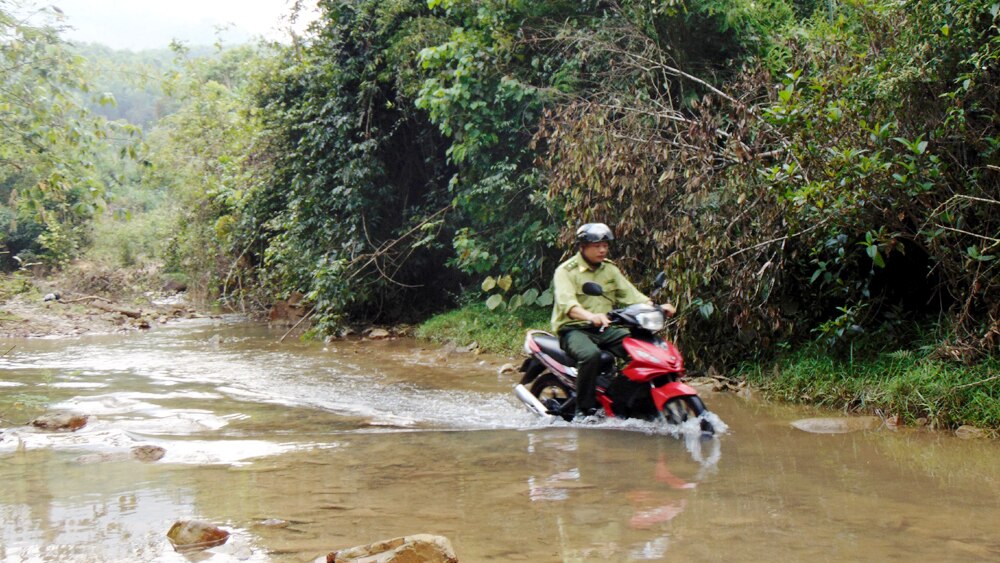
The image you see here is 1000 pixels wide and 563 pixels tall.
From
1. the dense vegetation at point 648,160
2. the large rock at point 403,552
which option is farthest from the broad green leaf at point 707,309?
the large rock at point 403,552

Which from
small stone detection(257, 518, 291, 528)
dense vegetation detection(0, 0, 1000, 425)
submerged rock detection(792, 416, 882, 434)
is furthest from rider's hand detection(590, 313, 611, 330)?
small stone detection(257, 518, 291, 528)

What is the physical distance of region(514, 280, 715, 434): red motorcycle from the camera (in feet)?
20.1

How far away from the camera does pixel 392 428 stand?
270 inches

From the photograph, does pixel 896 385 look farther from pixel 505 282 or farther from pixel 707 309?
pixel 505 282

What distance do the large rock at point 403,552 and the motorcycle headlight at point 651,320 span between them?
129 inches

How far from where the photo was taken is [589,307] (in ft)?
22.3

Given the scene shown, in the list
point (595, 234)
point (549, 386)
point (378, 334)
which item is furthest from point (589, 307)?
point (378, 334)

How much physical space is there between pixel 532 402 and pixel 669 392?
56.3 inches

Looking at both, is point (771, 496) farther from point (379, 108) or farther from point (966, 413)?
point (379, 108)

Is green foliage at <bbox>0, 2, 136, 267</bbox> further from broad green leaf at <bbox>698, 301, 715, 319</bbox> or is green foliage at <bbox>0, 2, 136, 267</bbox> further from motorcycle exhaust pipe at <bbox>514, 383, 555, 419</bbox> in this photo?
broad green leaf at <bbox>698, 301, 715, 319</bbox>

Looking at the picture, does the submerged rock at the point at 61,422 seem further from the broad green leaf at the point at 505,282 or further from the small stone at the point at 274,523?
the broad green leaf at the point at 505,282

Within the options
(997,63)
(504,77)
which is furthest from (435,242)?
(997,63)

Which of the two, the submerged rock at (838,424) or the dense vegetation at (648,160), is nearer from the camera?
the submerged rock at (838,424)

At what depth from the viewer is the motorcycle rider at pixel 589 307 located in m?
6.48
